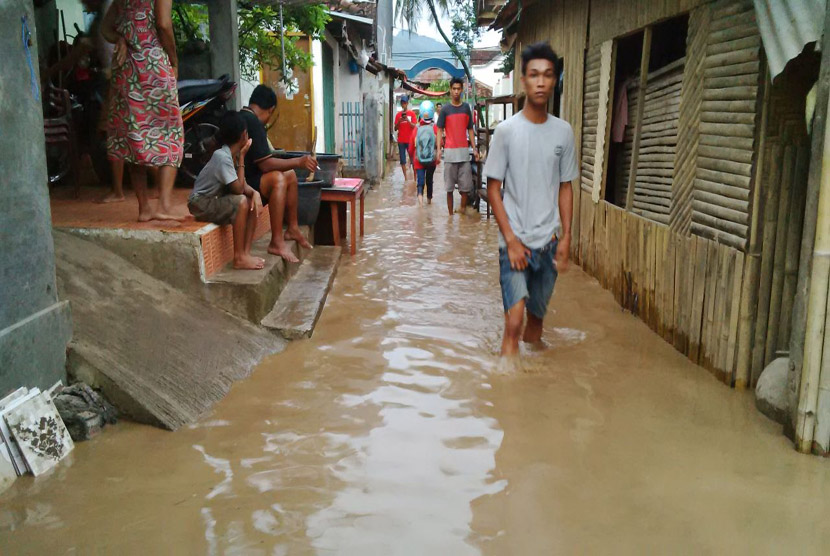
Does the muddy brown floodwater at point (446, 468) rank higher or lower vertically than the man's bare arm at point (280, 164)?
lower

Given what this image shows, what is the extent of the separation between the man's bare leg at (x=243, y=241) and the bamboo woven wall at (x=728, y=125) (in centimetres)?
299

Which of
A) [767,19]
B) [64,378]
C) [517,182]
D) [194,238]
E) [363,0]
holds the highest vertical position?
[363,0]

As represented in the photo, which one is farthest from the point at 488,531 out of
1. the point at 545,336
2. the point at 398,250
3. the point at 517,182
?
the point at 398,250

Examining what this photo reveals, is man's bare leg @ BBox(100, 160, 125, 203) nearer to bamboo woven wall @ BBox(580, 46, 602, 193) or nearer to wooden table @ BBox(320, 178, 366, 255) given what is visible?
wooden table @ BBox(320, 178, 366, 255)

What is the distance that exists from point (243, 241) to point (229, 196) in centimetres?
33

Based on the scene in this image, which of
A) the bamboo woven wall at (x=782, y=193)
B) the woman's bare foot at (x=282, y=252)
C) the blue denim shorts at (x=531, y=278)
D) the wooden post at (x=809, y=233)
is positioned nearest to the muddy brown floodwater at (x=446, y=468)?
the wooden post at (x=809, y=233)

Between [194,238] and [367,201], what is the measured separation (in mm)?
8953

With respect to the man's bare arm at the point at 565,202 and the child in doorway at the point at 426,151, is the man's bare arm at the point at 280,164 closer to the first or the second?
the man's bare arm at the point at 565,202

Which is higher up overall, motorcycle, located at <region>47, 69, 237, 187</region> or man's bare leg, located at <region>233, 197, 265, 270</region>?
motorcycle, located at <region>47, 69, 237, 187</region>

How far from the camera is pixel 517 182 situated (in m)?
4.13

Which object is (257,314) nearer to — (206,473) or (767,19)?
(206,473)

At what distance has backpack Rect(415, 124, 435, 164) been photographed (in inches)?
475

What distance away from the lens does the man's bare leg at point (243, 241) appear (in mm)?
5082

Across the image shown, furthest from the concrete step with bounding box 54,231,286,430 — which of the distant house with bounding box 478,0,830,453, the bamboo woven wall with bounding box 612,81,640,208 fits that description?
the bamboo woven wall with bounding box 612,81,640,208
